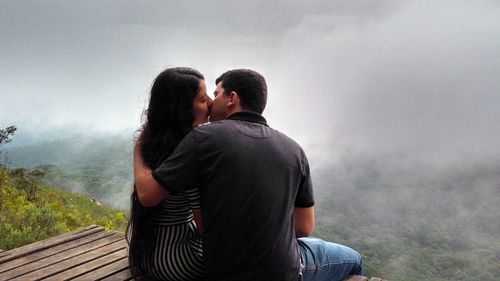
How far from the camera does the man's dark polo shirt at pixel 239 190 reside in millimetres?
2148

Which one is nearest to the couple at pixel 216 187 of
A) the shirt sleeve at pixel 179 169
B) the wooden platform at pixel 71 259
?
the shirt sleeve at pixel 179 169

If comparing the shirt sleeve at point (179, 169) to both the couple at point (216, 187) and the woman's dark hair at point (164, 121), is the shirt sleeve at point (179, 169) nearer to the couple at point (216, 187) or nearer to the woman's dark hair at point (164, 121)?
the couple at point (216, 187)

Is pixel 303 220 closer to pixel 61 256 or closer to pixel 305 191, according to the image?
pixel 305 191

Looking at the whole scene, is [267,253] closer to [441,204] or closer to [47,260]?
[47,260]

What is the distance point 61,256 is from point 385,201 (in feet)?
388

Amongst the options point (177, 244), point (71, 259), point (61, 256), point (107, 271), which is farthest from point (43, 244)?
point (177, 244)

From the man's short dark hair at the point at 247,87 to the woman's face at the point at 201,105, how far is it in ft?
0.48

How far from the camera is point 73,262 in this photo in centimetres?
336

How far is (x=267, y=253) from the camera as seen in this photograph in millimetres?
2191

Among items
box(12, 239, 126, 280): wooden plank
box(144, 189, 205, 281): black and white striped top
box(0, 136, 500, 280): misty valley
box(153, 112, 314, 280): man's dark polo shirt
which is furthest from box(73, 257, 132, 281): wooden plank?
box(0, 136, 500, 280): misty valley

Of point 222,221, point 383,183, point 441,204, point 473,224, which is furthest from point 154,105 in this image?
point 383,183

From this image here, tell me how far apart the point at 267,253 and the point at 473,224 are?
105867mm

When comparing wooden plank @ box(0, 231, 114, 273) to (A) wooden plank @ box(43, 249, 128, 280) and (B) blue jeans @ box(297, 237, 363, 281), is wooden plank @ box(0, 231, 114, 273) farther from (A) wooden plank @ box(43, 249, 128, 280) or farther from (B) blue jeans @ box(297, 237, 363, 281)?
(B) blue jeans @ box(297, 237, 363, 281)

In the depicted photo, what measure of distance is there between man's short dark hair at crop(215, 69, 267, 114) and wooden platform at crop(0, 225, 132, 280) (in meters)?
1.55
